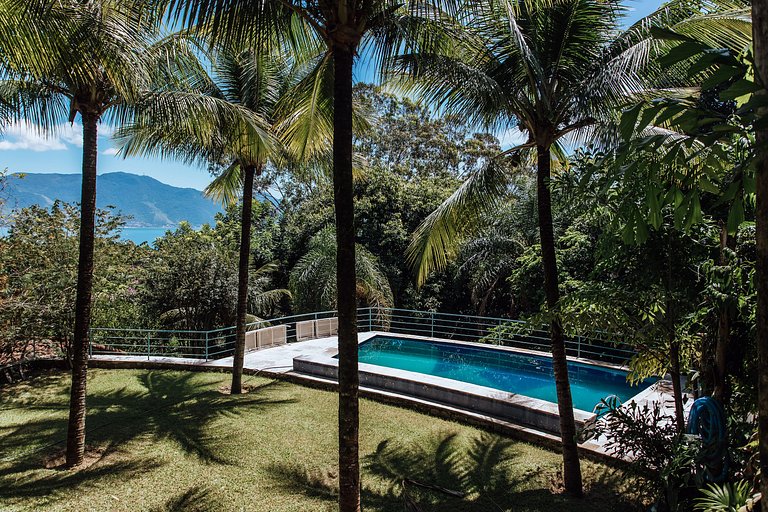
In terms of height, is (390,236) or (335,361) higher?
(390,236)

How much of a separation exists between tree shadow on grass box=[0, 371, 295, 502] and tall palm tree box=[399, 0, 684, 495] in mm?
5388

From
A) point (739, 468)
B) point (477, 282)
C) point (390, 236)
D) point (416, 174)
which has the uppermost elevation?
point (416, 174)

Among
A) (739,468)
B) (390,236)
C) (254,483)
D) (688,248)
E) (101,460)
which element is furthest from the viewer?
(390,236)

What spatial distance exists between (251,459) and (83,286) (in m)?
3.24

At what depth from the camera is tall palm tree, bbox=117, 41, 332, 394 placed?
244 inches

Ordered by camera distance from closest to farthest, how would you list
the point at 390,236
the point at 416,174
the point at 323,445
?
the point at 323,445, the point at 390,236, the point at 416,174

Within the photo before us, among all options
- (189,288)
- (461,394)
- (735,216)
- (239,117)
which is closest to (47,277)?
(189,288)

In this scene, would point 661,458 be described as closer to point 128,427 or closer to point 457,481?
point 457,481

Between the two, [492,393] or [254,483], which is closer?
[254,483]

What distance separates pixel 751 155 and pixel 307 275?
14.6 meters

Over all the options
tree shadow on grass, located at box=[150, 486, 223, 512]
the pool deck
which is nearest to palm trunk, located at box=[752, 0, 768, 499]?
the pool deck

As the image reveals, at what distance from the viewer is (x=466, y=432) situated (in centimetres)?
782

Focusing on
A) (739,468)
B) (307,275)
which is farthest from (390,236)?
(739,468)

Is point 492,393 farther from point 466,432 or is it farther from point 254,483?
point 254,483
